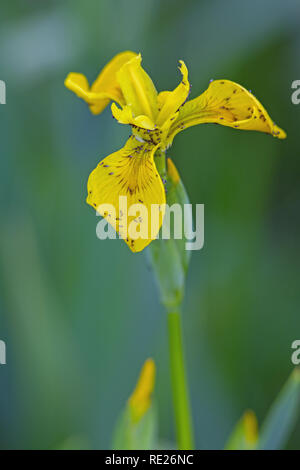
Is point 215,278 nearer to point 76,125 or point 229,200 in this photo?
point 229,200

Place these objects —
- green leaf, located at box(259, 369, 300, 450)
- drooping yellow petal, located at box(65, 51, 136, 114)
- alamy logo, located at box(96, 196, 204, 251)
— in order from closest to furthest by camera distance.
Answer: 1. alamy logo, located at box(96, 196, 204, 251)
2. drooping yellow petal, located at box(65, 51, 136, 114)
3. green leaf, located at box(259, 369, 300, 450)

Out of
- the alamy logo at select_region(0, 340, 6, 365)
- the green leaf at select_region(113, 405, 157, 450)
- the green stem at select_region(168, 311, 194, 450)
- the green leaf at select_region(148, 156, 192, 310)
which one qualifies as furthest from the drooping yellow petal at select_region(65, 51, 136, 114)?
the alamy logo at select_region(0, 340, 6, 365)

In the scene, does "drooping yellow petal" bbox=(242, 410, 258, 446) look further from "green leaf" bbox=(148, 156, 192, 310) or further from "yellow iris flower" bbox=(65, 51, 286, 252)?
"yellow iris flower" bbox=(65, 51, 286, 252)

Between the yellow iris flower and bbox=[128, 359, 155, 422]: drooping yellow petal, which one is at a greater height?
the yellow iris flower

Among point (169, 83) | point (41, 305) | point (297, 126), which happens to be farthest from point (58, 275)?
point (297, 126)

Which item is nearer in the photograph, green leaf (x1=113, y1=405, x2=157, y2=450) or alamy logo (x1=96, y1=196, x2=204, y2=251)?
alamy logo (x1=96, y1=196, x2=204, y2=251)

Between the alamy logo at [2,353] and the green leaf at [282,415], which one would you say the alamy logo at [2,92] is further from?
the green leaf at [282,415]

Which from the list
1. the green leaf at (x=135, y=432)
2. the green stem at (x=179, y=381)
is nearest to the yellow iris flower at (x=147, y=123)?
the green stem at (x=179, y=381)

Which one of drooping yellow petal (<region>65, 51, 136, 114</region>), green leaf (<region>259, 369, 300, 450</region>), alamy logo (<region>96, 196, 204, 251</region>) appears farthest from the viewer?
green leaf (<region>259, 369, 300, 450</region>)

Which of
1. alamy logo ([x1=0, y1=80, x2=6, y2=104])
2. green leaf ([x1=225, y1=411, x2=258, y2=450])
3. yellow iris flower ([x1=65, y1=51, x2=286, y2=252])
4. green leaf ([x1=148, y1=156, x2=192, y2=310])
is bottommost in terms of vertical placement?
green leaf ([x1=225, y1=411, x2=258, y2=450])
